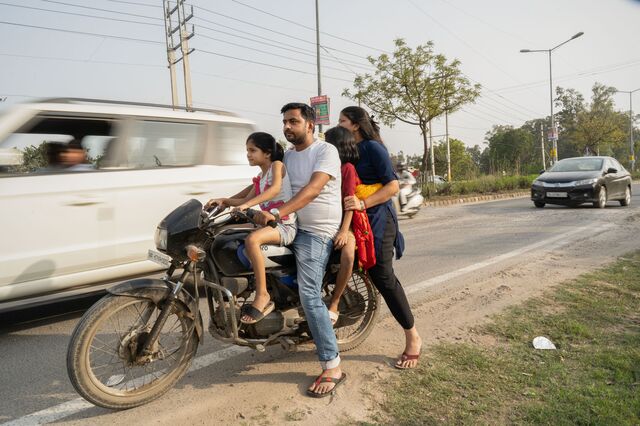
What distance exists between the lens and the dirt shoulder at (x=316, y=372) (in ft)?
8.55

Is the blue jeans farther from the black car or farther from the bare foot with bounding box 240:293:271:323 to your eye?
the black car

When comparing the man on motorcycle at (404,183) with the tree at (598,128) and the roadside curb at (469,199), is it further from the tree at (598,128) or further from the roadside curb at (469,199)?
the tree at (598,128)

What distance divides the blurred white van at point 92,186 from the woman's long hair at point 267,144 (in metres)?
2.02

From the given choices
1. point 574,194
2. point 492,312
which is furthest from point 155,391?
point 574,194

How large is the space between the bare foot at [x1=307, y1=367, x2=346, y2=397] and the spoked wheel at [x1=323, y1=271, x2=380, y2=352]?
21.3 inches

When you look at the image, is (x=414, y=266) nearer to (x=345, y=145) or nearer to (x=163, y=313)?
(x=345, y=145)

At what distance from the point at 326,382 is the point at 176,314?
978 millimetres

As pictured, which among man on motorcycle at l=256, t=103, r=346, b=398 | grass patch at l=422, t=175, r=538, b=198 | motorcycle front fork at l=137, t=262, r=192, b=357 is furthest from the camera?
grass patch at l=422, t=175, r=538, b=198

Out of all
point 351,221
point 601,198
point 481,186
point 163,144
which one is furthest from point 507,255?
point 481,186

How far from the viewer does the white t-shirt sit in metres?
2.87

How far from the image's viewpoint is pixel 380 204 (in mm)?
3168

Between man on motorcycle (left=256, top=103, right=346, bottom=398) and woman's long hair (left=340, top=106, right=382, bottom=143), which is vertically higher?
woman's long hair (left=340, top=106, right=382, bottom=143)

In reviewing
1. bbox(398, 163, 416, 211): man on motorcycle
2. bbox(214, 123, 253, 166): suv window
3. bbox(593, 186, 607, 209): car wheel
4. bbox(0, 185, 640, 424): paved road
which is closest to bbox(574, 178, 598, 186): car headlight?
bbox(593, 186, 607, 209): car wheel

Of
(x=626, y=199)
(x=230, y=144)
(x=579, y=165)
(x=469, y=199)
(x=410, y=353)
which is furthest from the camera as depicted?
(x=469, y=199)
